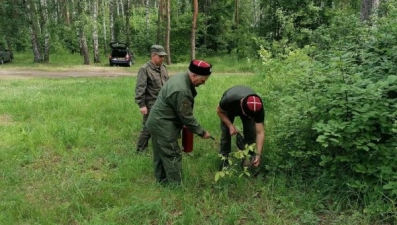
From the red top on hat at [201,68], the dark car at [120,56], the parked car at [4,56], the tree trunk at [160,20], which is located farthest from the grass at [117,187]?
the tree trunk at [160,20]

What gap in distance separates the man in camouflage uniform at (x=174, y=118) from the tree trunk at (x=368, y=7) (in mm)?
6354

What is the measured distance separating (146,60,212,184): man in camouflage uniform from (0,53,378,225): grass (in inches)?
10.0

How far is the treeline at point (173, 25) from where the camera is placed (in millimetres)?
21625

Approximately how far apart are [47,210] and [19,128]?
3.68 meters

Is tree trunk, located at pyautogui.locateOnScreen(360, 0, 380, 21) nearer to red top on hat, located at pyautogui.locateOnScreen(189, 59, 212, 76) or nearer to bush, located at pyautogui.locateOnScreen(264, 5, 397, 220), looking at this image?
bush, located at pyautogui.locateOnScreen(264, 5, 397, 220)

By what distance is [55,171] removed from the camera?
5086 millimetres

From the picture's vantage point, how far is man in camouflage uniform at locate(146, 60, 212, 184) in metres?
4.15

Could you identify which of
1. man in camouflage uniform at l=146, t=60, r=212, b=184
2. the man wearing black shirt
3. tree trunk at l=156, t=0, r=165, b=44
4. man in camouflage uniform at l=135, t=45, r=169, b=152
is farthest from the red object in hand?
tree trunk at l=156, t=0, r=165, b=44

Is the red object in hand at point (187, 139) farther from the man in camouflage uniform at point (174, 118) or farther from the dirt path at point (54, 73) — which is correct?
the dirt path at point (54, 73)

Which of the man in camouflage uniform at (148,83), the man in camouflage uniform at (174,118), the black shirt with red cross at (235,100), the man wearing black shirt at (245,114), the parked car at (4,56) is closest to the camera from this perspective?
the man wearing black shirt at (245,114)

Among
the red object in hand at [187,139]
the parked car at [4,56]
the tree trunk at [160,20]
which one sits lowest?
the parked car at [4,56]

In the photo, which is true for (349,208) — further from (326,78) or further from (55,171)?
(55,171)

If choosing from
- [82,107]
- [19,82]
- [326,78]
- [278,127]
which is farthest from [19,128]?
[19,82]

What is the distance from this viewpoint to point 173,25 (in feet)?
92.3
